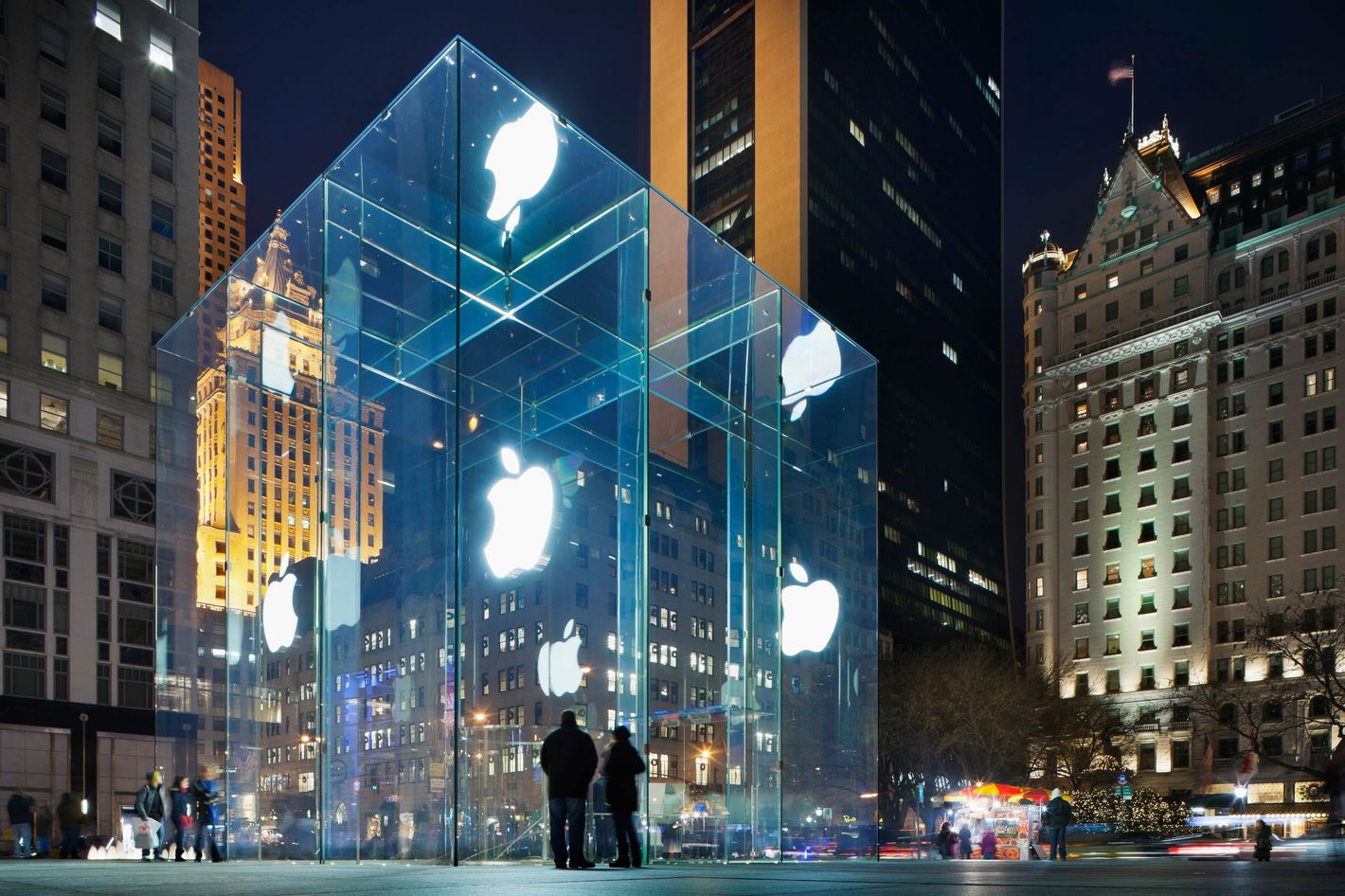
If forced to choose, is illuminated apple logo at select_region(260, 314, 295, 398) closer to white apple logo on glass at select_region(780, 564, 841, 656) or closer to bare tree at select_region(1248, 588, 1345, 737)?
white apple logo on glass at select_region(780, 564, 841, 656)

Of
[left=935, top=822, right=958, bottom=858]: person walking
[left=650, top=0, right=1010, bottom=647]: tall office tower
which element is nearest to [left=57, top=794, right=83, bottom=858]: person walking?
[left=935, top=822, right=958, bottom=858]: person walking

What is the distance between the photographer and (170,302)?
47.3 meters

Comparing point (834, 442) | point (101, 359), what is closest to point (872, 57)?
point (101, 359)

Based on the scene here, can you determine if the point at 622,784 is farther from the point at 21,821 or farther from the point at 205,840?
the point at 21,821

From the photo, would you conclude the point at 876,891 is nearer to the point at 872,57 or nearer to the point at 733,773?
the point at 733,773

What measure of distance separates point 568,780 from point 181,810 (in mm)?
10731

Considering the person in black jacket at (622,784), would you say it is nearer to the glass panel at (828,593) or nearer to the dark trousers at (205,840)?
the glass panel at (828,593)

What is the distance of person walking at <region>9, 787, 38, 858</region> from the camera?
24688 millimetres

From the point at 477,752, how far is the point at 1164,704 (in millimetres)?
78238

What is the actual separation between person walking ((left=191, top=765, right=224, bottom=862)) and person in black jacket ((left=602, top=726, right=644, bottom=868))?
26.0 ft

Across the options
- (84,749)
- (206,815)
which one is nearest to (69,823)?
(206,815)

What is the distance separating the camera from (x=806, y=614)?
63.1 feet

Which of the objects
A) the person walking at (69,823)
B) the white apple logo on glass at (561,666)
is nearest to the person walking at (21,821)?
the person walking at (69,823)

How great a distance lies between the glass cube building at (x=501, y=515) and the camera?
13.8 m
